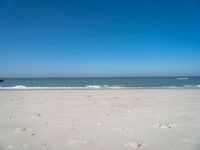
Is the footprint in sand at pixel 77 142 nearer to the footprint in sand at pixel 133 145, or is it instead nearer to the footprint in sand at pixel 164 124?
the footprint in sand at pixel 133 145

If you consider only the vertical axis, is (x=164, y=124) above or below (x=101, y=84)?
above

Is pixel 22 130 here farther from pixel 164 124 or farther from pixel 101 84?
pixel 101 84

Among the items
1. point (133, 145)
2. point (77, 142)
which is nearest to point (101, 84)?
point (77, 142)

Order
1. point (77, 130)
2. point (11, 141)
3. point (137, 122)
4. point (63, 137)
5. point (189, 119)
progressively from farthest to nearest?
1. point (189, 119)
2. point (137, 122)
3. point (77, 130)
4. point (63, 137)
5. point (11, 141)

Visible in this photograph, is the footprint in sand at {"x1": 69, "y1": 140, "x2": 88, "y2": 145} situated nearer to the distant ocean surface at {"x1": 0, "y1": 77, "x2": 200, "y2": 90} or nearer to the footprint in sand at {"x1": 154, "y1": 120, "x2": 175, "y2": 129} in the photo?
the footprint in sand at {"x1": 154, "y1": 120, "x2": 175, "y2": 129}

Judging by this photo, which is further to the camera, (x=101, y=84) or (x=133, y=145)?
(x=101, y=84)

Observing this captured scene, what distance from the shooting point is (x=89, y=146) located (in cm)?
338

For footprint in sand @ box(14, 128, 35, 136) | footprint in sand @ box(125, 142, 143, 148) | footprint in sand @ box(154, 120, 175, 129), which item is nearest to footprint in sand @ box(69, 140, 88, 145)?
footprint in sand @ box(125, 142, 143, 148)

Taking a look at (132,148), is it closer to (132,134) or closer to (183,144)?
(132,134)

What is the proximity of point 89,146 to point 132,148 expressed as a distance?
826 mm

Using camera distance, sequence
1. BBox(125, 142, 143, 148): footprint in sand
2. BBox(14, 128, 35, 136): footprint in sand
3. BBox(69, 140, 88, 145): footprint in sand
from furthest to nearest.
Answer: BBox(14, 128, 35, 136): footprint in sand → BBox(69, 140, 88, 145): footprint in sand → BBox(125, 142, 143, 148): footprint in sand

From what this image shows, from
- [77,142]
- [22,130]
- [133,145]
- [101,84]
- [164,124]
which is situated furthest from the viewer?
[101,84]

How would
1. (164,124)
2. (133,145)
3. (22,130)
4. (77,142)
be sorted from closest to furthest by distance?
1. (133,145)
2. (77,142)
3. (22,130)
4. (164,124)

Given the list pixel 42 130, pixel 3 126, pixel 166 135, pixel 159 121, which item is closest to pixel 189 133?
pixel 166 135
